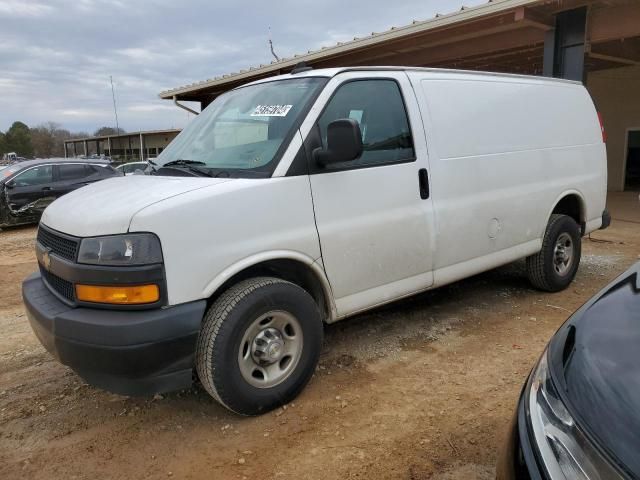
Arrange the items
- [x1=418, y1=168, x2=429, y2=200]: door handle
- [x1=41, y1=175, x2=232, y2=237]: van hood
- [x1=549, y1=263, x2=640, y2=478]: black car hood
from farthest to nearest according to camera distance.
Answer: [x1=418, y1=168, x2=429, y2=200]: door handle
[x1=41, y1=175, x2=232, y2=237]: van hood
[x1=549, y1=263, x2=640, y2=478]: black car hood

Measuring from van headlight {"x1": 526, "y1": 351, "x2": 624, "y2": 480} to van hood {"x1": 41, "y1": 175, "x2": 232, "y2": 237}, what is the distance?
2.01 metres

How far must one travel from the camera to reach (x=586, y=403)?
4.84 ft

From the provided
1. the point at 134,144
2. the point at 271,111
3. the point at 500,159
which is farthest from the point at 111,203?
the point at 134,144

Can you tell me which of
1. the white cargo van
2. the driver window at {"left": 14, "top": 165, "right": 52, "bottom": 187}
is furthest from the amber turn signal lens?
the driver window at {"left": 14, "top": 165, "right": 52, "bottom": 187}

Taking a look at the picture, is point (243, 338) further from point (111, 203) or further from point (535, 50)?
point (535, 50)

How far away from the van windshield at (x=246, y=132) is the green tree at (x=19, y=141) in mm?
75507

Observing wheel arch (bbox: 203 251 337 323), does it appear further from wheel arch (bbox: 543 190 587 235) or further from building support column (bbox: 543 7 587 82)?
building support column (bbox: 543 7 587 82)

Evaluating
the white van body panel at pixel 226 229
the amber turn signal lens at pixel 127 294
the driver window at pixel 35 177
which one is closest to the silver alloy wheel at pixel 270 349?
the white van body panel at pixel 226 229

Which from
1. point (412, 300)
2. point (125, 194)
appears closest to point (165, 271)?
point (125, 194)

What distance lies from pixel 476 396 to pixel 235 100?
2.74 m

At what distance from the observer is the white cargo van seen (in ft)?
8.65

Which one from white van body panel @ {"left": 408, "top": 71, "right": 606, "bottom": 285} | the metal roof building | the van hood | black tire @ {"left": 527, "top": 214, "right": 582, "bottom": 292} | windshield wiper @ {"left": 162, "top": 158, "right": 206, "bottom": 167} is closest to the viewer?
the van hood

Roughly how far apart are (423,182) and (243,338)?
1.77 metres

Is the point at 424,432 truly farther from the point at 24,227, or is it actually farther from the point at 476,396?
the point at 24,227
